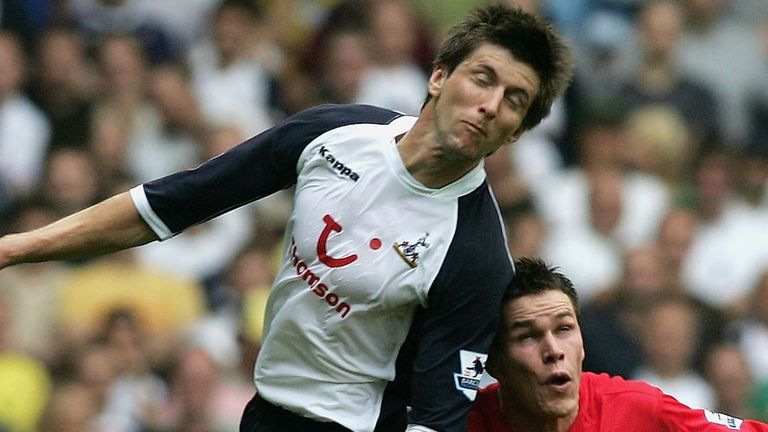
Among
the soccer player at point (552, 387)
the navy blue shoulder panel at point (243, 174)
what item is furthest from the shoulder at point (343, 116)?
the soccer player at point (552, 387)

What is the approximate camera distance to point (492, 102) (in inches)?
169

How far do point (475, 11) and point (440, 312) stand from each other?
0.88 meters

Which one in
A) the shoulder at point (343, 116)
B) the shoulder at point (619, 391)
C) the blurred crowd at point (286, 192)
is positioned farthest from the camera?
the blurred crowd at point (286, 192)

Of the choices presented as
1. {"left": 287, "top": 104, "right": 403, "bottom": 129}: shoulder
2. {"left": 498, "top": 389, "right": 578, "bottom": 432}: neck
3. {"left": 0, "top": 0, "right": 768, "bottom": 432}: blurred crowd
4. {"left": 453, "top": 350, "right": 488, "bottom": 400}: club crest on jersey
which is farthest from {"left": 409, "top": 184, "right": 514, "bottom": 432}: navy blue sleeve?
{"left": 0, "top": 0, "right": 768, "bottom": 432}: blurred crowd

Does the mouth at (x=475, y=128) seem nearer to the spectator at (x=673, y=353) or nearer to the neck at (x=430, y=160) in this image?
the neck at (x=430, y=160)

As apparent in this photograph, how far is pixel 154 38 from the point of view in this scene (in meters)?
9.69

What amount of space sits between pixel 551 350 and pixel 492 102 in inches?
33.9

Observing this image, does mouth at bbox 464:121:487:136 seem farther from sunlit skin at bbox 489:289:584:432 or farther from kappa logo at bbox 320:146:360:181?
sunlit skin at bbox 489:289:584:432

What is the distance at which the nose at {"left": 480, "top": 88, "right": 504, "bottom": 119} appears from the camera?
4.28 m

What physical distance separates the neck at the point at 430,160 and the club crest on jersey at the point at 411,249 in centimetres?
17

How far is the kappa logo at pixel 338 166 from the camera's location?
4406mm

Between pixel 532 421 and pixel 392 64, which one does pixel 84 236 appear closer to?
pixel 532 421

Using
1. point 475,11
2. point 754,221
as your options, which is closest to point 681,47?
point 754,221

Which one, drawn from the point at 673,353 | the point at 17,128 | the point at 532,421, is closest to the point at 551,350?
the point at 532,421
